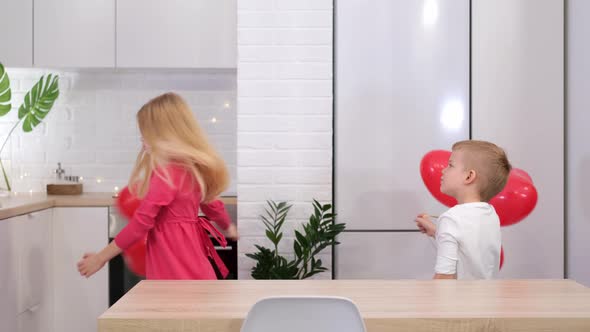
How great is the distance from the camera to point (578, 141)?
332cm

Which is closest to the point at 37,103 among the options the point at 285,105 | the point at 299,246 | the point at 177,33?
the point at 177,33

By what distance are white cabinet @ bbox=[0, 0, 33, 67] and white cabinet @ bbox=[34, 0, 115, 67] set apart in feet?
0.12

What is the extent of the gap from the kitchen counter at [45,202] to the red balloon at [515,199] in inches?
57.6

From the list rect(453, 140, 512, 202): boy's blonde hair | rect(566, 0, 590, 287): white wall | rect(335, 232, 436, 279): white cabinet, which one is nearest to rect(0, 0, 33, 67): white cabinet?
rect(335, 232, 436, 279): white cabinet

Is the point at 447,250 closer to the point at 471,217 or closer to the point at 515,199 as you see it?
the point at 471,217

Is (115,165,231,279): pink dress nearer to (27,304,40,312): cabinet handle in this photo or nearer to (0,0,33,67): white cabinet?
(27,304,40,312): cabinet handle

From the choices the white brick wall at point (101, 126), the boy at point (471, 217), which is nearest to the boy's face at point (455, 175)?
the boy at point (471, 217)

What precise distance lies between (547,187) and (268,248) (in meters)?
1.30

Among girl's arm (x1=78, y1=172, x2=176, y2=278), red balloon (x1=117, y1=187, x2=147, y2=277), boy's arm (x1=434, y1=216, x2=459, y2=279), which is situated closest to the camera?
boy's arm (x1=434, y1=216, x2=459, y2=279)

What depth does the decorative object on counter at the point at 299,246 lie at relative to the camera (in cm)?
320

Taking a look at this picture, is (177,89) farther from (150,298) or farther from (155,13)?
(150,298)

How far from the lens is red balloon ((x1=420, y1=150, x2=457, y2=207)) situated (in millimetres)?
2711

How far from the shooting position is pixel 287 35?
3344 millimetres

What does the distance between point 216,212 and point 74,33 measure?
1.53 meters
